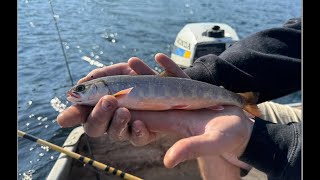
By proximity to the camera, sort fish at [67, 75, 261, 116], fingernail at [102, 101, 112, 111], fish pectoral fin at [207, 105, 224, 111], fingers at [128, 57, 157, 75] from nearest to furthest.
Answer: fingernail at [102, 101, 112, 111], fish at [67, 75, 261, 116], fish pectoral fin at [207, 105, 224, 111], fingers at [128, 57, 157, 75]

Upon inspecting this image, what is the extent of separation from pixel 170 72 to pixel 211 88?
0.51m

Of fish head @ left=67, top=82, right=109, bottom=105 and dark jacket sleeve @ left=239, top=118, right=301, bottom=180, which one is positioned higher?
fish head @ left=67, top=82, right=109, bottom=105

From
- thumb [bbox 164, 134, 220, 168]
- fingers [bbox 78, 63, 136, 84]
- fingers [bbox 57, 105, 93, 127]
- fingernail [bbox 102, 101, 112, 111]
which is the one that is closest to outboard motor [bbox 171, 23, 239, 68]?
fingers [bbox 78, 63, 136, 84]

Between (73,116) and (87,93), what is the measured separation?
322mm

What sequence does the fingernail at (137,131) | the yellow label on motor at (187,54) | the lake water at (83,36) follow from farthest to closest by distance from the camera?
the lake water at (83,36) < the yellow label on motor at (187,54) < the fingernail at (137,131)

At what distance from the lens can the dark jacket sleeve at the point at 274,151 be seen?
317cm

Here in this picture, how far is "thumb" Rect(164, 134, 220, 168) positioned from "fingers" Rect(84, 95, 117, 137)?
867 mm

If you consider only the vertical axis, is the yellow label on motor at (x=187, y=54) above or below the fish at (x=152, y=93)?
below

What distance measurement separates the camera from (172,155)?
247 centimetres

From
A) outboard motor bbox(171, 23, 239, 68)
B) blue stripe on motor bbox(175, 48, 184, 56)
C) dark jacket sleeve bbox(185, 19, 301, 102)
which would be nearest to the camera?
dark jacket sleeve bbox(185, 19, 301, 102)

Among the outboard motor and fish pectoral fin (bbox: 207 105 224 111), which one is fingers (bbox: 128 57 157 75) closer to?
fish pectoral fin (bbox: 207 105 224 111)

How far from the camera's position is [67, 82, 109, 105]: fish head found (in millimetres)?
3451

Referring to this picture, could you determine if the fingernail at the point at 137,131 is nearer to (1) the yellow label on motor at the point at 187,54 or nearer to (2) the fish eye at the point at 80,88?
(2) the fish eye at the point at 80,88

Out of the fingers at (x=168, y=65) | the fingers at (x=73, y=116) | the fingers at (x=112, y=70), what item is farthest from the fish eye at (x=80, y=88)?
the fingers at (x=168, y=65)
